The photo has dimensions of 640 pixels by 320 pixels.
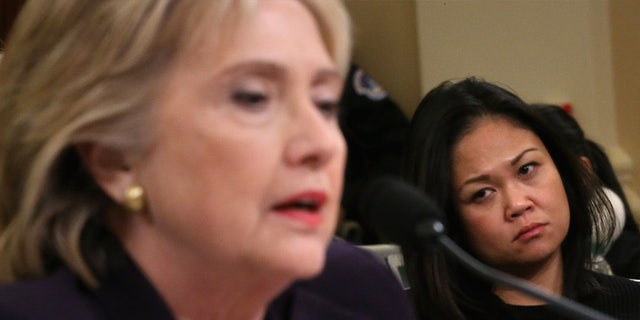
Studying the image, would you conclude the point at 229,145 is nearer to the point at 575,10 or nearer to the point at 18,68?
the point at 18,68

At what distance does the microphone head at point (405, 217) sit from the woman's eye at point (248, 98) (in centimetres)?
15

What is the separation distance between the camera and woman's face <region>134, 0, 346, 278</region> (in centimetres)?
99

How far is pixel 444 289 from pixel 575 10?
2079 mm

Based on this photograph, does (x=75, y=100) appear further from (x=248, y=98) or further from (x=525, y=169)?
(x=525, y=169)

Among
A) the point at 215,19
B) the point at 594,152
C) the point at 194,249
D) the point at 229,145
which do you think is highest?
the point at 215,19

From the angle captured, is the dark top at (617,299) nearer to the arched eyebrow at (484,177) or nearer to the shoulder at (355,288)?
the arched eyebrow at (484,177)

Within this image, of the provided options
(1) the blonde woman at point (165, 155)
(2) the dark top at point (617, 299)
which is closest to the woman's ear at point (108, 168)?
(1) the blonde woman at point (165, 155)

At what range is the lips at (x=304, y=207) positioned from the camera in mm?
1012

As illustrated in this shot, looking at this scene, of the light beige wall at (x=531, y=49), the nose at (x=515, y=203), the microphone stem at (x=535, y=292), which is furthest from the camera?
the light beige wall at (x=531, y=49)

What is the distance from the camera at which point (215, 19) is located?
3.37 ft

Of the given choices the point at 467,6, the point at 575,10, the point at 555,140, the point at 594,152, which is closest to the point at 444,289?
the point at 555,140

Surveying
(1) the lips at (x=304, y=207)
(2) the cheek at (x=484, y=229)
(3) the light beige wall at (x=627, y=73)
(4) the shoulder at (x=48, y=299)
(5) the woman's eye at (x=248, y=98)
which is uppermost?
(5) the woman's eye at (x=248, y=98)

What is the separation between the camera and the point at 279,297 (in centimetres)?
126

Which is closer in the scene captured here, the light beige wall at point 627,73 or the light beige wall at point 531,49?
the light beige wall at point 531,49
